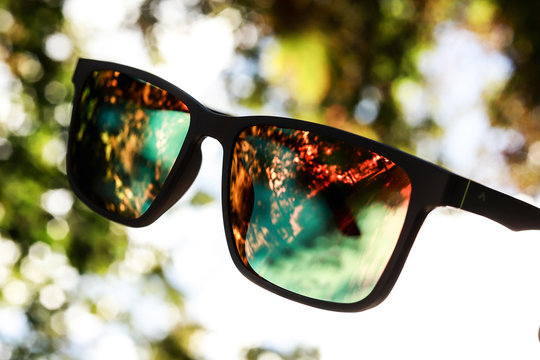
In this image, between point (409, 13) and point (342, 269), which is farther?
point (409, 13)

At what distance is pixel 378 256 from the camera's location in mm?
322

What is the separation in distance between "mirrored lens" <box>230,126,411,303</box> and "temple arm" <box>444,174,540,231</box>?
40 mm

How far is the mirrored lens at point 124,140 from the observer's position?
0.42 meters

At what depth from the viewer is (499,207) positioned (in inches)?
11.0

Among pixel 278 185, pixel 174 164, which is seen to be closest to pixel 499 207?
pixel 278 185

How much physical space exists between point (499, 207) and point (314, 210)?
0.44 feet

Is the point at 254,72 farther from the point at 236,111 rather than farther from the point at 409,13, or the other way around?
the point at 409,13

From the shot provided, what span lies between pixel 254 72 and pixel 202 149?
18.1 inches

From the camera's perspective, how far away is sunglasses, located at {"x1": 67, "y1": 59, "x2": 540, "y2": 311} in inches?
11.9

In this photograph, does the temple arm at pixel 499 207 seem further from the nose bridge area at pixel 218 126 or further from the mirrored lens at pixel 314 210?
the nose bridge area at pixel 218 126

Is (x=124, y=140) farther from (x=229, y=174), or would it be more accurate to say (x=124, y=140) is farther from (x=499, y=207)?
(x=499, y=207)

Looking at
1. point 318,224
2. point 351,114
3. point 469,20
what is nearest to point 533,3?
point 469,20

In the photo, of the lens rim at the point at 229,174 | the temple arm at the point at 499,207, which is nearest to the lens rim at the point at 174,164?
the lens rim at the point at 229,174

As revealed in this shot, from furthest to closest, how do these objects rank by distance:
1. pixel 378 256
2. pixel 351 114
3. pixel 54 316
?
1. pixel 54 316
2. pixel 351 114
3. pixel 378 256
